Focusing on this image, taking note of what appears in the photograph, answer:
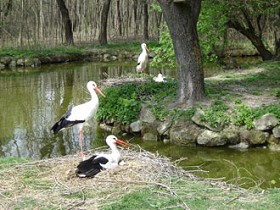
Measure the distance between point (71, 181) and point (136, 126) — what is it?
492cm

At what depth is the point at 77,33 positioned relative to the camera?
114 feet

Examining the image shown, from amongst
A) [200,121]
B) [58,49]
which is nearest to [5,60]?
[58,49]

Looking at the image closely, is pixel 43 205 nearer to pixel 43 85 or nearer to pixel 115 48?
pixel 43 85

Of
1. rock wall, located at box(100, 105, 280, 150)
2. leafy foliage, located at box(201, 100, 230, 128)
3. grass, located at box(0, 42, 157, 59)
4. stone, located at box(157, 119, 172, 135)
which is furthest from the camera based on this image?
grass, located at box(0, 42, 157, 59)

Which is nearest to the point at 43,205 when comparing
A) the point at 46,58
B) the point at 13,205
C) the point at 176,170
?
the point at 13,205

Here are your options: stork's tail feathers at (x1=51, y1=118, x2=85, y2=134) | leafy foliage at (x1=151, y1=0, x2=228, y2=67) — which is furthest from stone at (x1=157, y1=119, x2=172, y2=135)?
leafy foliage at (x1=151, y1=0, x2=228, y2=67)

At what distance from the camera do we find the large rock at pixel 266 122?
9984mm

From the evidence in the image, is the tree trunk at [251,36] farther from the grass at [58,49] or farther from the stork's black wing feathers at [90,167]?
the stork's black wing feathers at [90,167]

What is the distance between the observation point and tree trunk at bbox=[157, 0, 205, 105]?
10.9m

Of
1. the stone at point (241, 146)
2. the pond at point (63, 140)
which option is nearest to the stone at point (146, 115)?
the pond at point (63, 140)

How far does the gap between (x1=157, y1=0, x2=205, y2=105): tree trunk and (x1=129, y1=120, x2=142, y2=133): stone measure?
104 cm

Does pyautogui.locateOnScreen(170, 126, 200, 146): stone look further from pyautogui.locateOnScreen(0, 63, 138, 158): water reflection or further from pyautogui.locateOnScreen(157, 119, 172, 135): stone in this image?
pyautogui.locateOnScreen(0, 63, 138, 158): water reflection

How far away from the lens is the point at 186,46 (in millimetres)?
11039

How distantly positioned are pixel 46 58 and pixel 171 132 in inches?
691
